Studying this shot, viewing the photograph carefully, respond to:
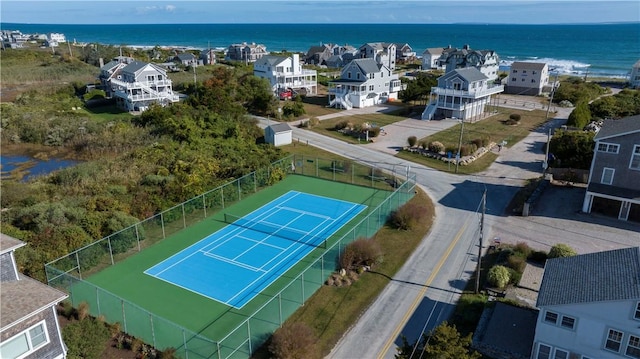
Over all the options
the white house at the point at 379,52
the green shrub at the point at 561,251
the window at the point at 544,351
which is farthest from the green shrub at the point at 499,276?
the white house at the point at 379,52

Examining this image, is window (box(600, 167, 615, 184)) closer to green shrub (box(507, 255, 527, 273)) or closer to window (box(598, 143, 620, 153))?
window (box(598, 143, 620, 153))

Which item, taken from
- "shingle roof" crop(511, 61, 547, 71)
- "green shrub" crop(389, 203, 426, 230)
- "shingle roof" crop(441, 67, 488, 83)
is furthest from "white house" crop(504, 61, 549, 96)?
"green shrub" crop(389, 203, 426, 230)

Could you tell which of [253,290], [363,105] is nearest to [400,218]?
[253,290]

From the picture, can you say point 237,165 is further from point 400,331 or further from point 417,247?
point 400,331

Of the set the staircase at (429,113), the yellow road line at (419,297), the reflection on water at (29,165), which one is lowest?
the yellow road line at (419,297)

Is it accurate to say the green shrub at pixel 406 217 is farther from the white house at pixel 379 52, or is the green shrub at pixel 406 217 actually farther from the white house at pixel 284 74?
the white house at pixel 379 52

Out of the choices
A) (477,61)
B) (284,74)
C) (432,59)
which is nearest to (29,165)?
(284,74)

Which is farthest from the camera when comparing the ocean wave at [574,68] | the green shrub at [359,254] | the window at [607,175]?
the ocean wave at [574,68]
